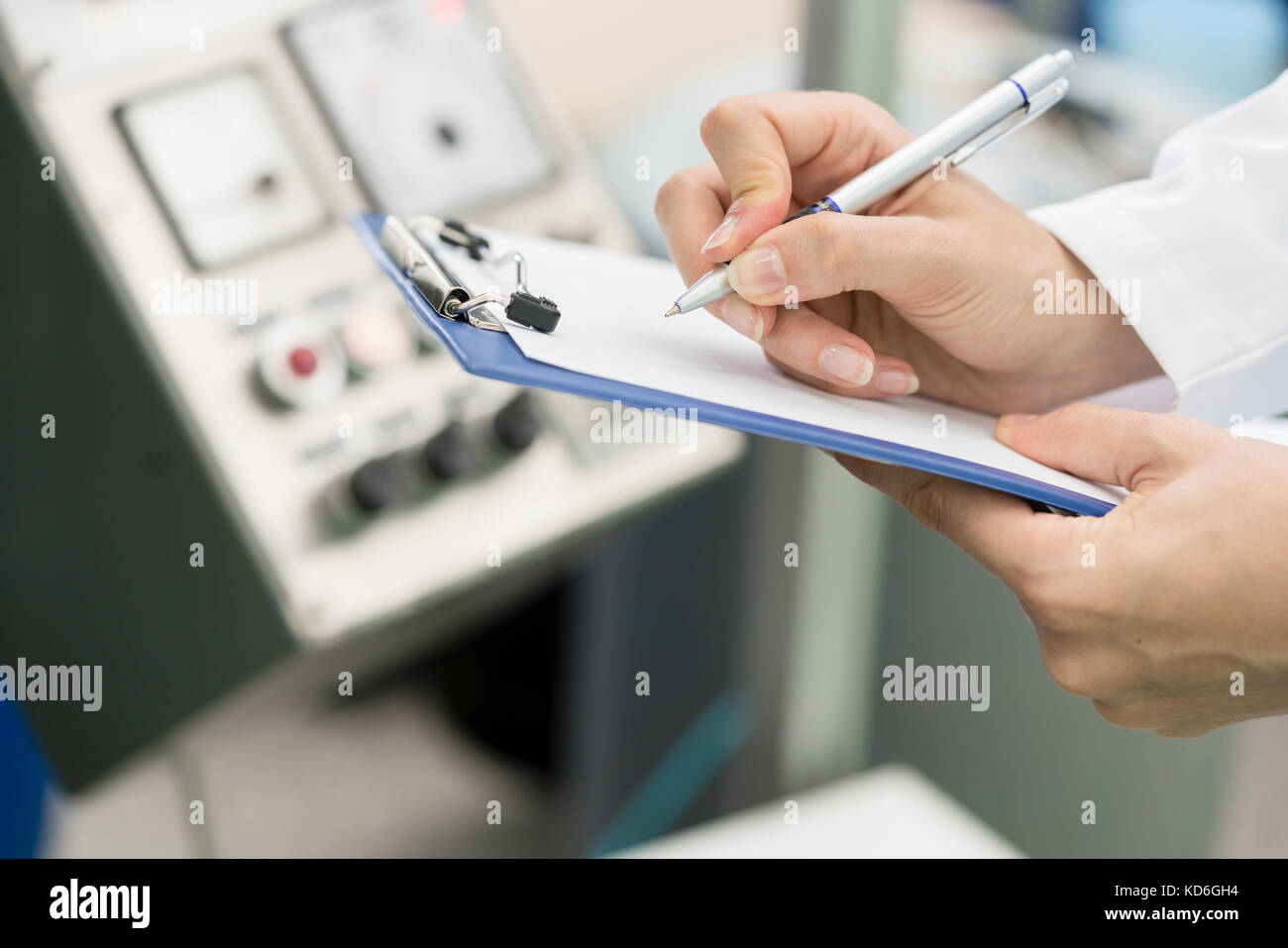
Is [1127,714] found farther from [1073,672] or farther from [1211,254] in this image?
[1211,254]

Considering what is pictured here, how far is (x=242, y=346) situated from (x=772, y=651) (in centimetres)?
55

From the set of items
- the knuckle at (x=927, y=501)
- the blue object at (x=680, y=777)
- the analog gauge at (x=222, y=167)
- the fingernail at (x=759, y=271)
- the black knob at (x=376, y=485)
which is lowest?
the blue object at (x=680, y=777)

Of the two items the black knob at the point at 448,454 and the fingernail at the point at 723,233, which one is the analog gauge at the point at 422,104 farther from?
the fingernail at the point at 723,233

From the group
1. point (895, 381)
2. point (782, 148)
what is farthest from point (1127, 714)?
point (782, 148)

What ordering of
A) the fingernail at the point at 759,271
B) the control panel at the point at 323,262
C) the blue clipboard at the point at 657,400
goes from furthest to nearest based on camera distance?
the control panel at the point at 323,262, the fingernail at the point at 759,271, the blue clipboard at the point at 657,400

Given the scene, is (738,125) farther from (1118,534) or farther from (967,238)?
(1118,534)

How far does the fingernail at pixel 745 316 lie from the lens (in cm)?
48

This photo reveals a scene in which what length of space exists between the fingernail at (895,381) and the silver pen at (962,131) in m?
0.07

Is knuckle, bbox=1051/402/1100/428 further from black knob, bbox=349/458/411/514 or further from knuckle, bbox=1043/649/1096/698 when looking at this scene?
black knob, bbox=349/458/411/514

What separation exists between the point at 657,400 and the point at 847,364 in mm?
136

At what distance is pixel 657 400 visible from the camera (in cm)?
36

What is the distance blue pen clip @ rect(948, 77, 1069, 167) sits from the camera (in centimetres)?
50

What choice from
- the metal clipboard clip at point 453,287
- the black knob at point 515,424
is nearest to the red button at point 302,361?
the black knob at point 515,424
